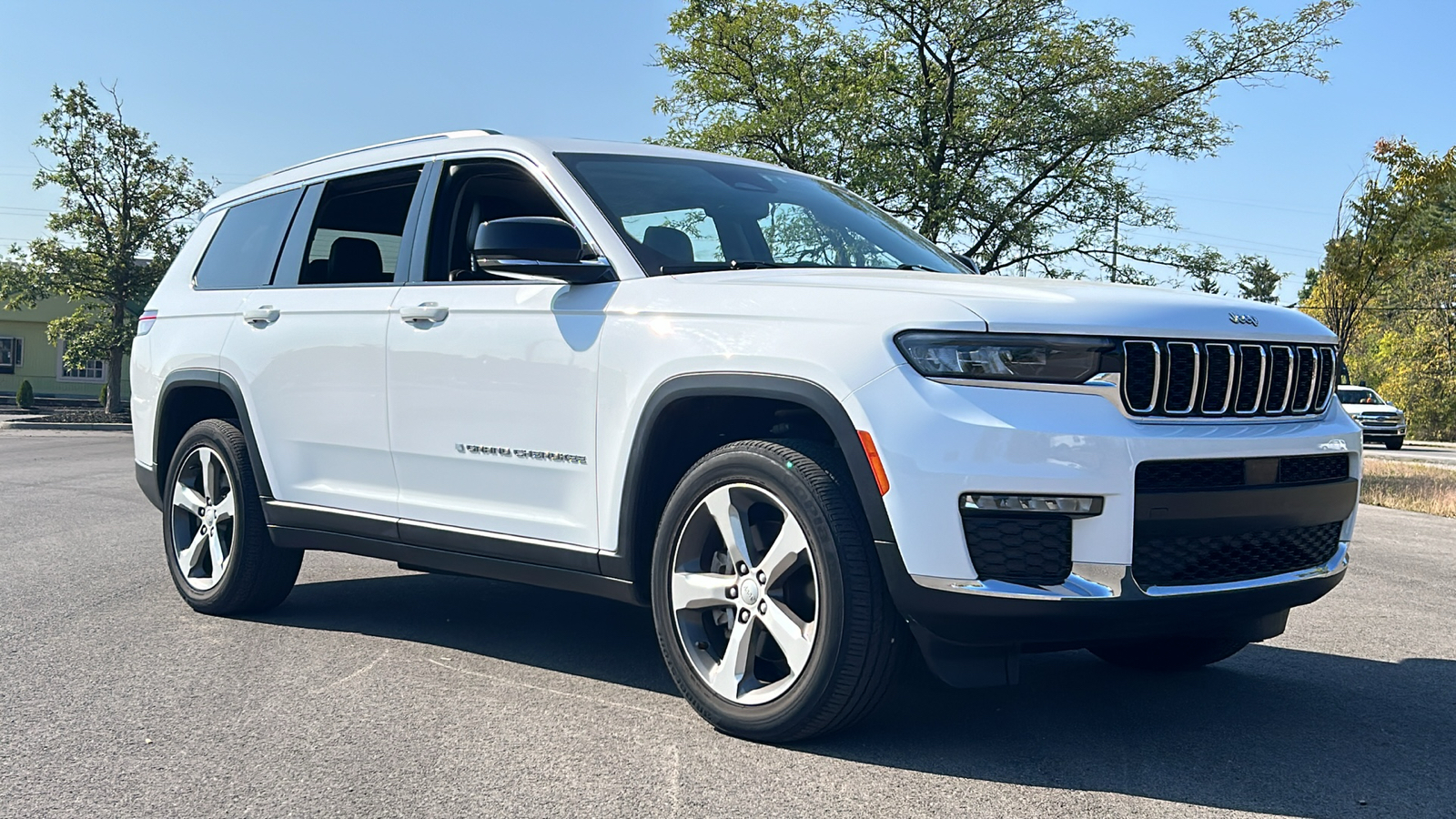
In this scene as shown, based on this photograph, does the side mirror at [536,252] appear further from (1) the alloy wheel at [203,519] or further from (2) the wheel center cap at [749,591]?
(1) the alloy wheel at [203,519]

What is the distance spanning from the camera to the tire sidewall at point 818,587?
360cm

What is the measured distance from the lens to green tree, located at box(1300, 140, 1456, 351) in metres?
23.8

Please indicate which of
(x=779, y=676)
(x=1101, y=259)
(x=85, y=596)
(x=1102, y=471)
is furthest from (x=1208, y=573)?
(x=1101, y=259)

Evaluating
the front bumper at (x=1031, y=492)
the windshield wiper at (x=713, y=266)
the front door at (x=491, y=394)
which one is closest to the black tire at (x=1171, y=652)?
the front bumper at (x=1031, y=492)

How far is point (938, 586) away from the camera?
134 inches

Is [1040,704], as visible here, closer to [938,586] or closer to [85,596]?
[938,586]

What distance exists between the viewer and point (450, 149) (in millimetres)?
5180

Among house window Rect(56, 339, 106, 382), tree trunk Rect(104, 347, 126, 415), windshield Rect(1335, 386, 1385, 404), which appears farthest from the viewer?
house window Rect(56, 339, 106, 382)

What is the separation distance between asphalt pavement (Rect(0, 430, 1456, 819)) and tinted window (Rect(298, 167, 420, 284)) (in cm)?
156

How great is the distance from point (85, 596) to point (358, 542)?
2041mm

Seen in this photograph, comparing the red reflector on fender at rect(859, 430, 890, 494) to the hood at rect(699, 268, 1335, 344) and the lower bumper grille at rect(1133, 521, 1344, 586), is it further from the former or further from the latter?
the lower bumper grille at rect(1133, 521, 1344, 586)

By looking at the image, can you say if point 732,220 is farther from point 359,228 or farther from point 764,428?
point 359,228

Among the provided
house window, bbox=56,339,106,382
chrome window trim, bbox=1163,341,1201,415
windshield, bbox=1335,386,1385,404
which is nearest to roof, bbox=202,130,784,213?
chrome window trim, bbox=1163,341,1201,415

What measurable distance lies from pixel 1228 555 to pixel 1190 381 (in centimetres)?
50
